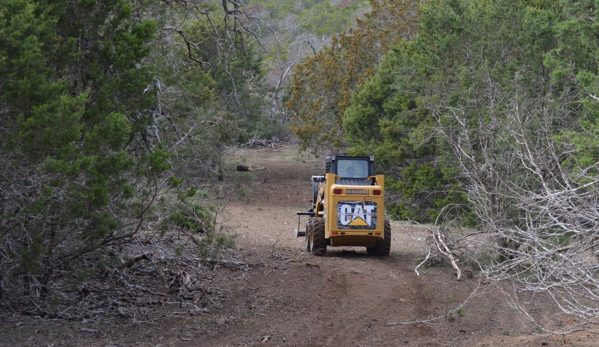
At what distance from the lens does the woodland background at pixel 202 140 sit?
7684 mm

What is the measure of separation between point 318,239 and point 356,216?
1.04 m

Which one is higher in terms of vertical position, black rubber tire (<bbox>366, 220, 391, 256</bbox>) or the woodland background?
the woodland background

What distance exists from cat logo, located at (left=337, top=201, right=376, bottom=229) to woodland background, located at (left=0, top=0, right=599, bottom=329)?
5.36 feet

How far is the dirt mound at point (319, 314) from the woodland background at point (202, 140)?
74cm

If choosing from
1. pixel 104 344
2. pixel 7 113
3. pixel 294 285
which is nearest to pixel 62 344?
pixel 104 344

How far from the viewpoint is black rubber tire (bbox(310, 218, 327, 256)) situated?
48.8 feet

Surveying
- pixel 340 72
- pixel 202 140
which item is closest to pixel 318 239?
pixel 202 140

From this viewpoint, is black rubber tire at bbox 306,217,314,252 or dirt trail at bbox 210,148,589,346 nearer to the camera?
dirt trail at bbox 210,148,589,346

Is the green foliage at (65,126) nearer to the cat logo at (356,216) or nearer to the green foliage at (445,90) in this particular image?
the cat logo at (356,216)

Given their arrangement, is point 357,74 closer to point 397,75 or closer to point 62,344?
point 397,75

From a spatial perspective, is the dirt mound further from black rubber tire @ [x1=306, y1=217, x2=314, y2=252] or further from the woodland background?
the woodland background

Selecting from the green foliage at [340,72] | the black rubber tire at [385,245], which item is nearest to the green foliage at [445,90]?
the black rubber tire at [385,245]

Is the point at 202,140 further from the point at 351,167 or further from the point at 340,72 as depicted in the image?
the point at 340,72

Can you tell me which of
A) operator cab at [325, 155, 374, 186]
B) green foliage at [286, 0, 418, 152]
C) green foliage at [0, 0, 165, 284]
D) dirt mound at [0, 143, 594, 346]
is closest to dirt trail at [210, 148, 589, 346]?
dirt mound at [0, 143, 594, 346]
